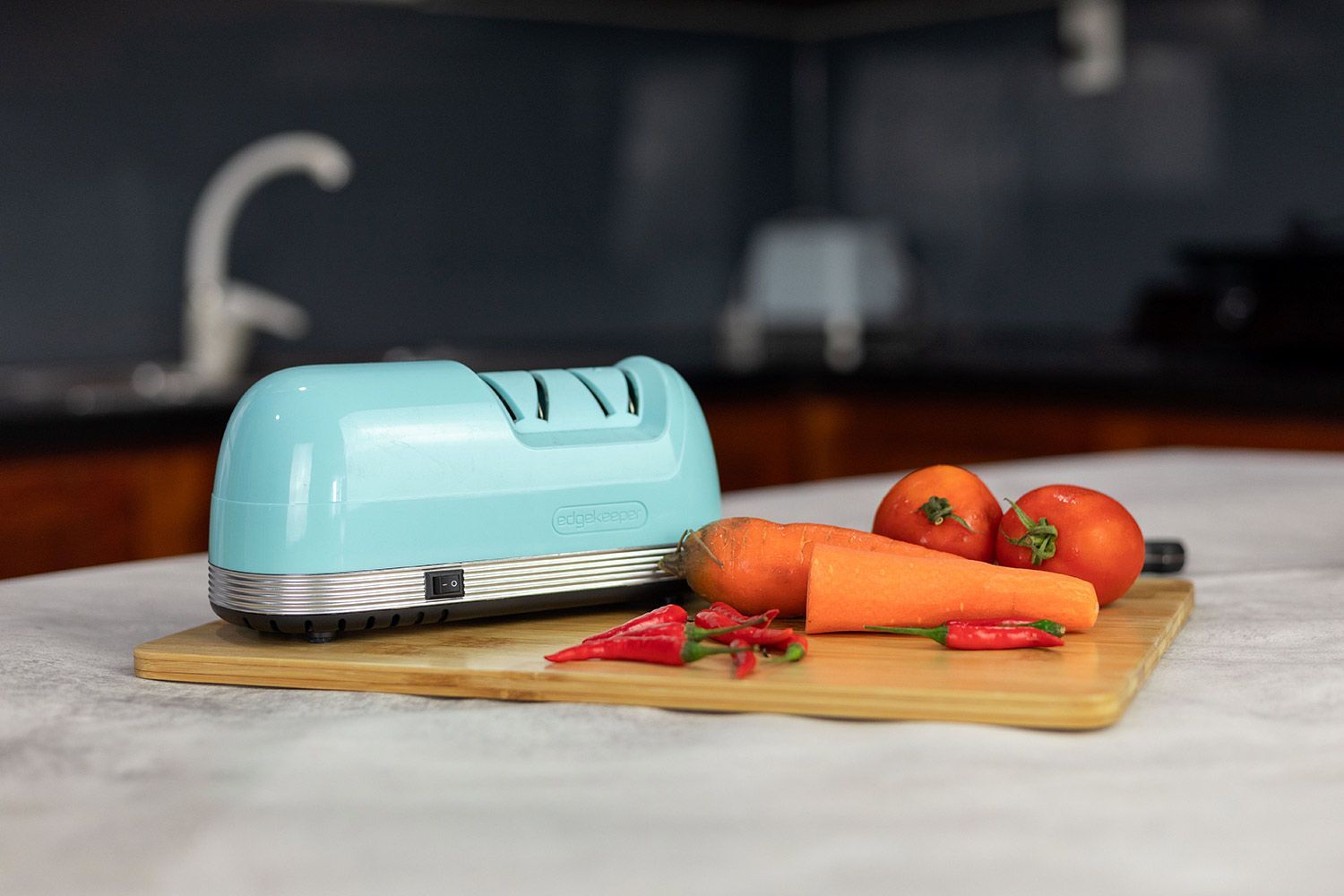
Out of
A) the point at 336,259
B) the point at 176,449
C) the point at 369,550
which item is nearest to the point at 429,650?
the point at 369,550

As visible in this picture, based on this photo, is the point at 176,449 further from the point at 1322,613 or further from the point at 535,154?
the point at 1322,613

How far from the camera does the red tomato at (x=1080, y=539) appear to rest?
0.94 meters

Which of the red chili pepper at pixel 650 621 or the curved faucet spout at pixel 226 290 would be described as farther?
the curved faucet spout at pixel 226 290

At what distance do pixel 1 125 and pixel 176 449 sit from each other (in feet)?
2.98

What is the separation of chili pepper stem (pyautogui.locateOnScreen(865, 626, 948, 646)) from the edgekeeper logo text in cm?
17

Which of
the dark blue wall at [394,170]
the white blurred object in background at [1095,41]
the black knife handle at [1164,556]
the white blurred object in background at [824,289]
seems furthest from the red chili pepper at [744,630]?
the white blurred object in background at [1095,41]

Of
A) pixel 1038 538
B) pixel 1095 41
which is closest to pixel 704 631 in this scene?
pixel 1038 538

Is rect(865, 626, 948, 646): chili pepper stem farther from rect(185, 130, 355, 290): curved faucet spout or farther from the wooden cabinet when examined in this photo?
rect(185, 130, 355, 290): curved faucet spout

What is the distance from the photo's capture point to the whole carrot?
3.01 ft

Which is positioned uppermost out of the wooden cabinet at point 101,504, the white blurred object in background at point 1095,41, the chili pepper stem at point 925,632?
the white blurred object in background at point 1095,41

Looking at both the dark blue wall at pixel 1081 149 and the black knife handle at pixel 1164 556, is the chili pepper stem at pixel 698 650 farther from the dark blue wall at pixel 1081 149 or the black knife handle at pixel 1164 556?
the dark blue wall at pixel 1081 149

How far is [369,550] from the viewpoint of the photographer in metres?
0.88

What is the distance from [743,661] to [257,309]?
2412 mm

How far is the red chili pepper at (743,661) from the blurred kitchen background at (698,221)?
1746 mm
